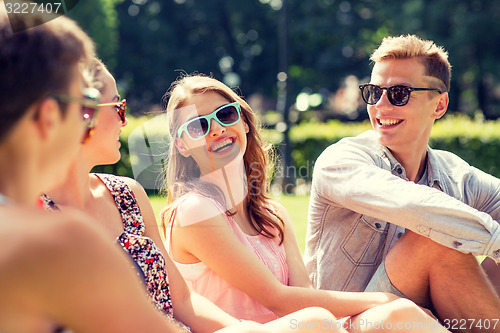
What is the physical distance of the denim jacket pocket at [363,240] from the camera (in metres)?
3.50

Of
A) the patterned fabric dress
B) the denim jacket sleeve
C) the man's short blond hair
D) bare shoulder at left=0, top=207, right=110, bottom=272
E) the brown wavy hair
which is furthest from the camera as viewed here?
the man's short blond hair

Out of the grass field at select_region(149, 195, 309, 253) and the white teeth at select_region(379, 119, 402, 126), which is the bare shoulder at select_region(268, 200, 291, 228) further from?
the grass field at select_region(149, 195, 309, 253)

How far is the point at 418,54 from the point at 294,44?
3332 centimetres

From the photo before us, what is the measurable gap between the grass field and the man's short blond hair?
121 inches

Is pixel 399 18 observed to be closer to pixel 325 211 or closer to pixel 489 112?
pixel 489 112

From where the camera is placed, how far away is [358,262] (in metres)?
3.50

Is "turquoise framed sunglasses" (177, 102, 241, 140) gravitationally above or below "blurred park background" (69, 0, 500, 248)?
above

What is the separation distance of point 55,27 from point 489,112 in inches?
1443

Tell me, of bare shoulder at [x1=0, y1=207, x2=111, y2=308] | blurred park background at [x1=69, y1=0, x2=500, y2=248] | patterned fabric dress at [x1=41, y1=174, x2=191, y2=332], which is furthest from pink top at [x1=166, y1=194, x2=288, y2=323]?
blurred park background at [x1=69, y1=0, x2=500, y2=248]

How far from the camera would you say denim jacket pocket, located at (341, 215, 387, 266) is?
3.50m

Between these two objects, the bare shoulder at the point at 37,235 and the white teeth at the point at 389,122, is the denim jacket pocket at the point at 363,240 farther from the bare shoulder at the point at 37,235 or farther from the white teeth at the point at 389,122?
the bare shoulder at the point at 37,235

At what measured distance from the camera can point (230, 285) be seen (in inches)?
119

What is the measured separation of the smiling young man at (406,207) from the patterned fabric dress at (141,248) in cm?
121

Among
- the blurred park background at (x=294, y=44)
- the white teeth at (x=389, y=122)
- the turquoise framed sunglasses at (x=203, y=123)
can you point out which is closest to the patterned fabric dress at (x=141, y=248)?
the turquoise framed sunglasses at (x=203, y=123)
